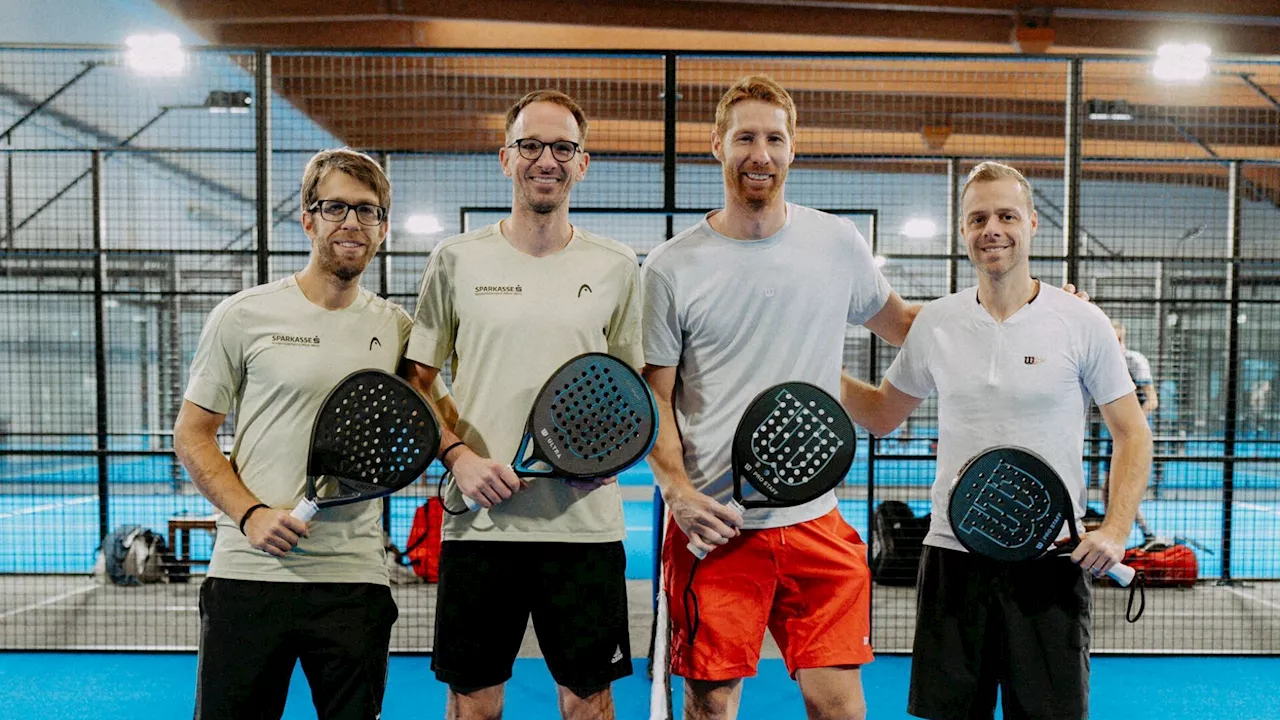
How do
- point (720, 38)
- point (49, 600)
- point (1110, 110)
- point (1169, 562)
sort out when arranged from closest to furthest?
point (49, 600)
point (1169, 562)
point (1110, 110)
point (720, 38)

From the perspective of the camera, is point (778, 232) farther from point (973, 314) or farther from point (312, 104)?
point (312, 104)

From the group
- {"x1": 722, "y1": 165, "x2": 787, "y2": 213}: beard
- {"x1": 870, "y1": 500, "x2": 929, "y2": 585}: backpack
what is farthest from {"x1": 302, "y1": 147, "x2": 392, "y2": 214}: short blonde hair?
{"x1": 870, "y1": 500, "x2": 929, "y2": 585}: backpack

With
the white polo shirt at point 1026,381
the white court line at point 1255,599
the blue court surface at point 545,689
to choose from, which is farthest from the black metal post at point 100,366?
the white court line at point 1255,599

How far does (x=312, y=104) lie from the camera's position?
347 inches

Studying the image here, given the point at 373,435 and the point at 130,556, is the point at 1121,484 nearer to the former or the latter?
the point at 373,435

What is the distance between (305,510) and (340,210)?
0.72m

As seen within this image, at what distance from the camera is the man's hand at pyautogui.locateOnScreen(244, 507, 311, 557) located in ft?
6.93

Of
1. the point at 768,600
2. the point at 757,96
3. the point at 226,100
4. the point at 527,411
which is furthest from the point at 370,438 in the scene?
the point at 226,100

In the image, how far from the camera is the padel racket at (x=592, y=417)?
2.12m

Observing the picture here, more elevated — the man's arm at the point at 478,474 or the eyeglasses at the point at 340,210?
the eyeglasses at the point at 340,210

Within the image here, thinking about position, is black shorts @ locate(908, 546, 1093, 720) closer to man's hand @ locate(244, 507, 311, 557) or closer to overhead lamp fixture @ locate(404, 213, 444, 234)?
man's hand @ locate(244, 507, 311, 557)

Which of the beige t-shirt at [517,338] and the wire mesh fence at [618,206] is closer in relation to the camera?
the beige t-shirt at [517,338]

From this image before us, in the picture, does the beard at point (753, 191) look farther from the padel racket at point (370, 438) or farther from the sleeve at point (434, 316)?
the padel racket at point (370, 438)

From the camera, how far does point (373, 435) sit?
7.00ft
